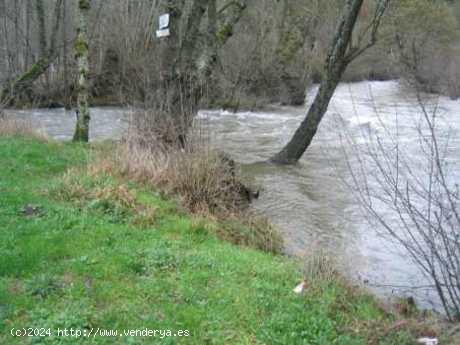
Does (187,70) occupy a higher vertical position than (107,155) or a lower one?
higher

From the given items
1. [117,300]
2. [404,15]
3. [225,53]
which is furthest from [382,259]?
[225,53]

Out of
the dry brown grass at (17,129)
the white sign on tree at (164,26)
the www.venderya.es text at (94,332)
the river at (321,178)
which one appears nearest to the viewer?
the www.venderya.es text at (94,332)

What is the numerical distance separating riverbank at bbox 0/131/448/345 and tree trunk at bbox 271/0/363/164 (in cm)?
652

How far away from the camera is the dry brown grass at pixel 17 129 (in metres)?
11.2

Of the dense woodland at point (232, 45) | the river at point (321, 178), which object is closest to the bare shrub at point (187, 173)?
the river at point (321, 178)

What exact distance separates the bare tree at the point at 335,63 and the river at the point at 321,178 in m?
0.47

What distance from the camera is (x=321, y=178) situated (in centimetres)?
1241

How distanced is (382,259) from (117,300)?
4402 millimetres

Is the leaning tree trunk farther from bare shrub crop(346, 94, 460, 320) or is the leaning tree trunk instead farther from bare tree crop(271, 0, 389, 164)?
bare shrub crop(346, 94, 460, 320)

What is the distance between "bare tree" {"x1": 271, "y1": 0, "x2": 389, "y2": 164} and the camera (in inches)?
484

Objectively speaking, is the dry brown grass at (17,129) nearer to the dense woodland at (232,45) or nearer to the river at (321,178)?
the river at (321,178)

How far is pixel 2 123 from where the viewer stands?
11.5 meters

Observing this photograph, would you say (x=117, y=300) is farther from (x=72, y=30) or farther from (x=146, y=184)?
(x=72, y=30)

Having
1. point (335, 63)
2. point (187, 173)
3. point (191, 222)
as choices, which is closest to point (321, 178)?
point (335, 63)
